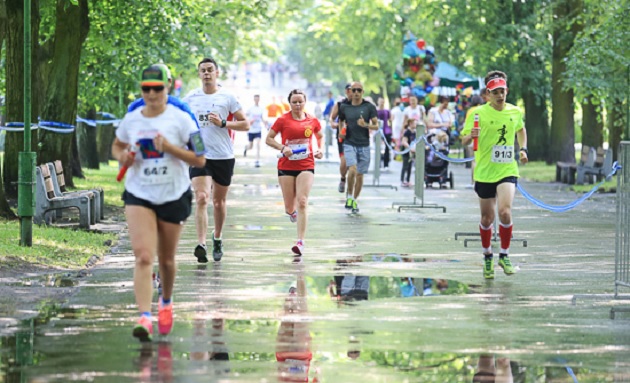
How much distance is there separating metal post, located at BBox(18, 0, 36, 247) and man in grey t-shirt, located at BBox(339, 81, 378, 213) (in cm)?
846

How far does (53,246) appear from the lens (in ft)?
57.4

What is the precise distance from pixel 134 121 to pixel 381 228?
36.5ft

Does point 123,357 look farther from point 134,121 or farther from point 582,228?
point 582,228

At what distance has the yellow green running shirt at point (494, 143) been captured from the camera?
15.8 metres

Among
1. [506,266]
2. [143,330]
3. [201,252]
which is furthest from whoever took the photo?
[201,252]

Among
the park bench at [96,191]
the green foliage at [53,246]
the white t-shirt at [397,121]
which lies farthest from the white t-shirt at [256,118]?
the green foliage at [53,246]

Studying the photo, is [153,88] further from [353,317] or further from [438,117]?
[438,117]

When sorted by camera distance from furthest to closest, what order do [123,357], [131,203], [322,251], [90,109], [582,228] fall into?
[90,109] → [582,228] → [322,251] → [131,203] → [123,357]

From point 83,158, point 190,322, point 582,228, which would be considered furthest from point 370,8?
point 190,322

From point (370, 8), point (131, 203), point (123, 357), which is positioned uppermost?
point (370, 8)

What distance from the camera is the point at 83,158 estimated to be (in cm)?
4094

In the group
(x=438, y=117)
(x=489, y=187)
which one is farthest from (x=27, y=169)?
(x=438, y=117)

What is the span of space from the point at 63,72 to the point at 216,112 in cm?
1180

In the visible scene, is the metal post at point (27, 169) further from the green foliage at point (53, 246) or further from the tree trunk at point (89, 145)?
the tree trunk at point (89, 145)
